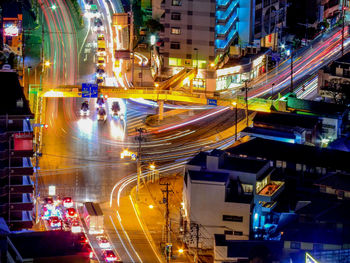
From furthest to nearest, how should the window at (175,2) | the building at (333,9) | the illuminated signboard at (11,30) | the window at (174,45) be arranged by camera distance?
the building at (333,9) < the window at (174,45) < the window at (175,2) < the illuminated signboard at (11,30)

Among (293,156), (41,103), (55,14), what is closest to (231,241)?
(293,156)

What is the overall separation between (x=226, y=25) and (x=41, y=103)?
1625 centimetres

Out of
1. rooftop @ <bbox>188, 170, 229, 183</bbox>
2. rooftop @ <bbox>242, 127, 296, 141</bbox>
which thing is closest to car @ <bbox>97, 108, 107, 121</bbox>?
rooftop @ <bbox>242, 127, 296, 141</bbox>

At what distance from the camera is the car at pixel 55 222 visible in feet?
134

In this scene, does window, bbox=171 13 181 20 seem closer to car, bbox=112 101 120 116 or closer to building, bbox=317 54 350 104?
car, bbox=112 101 120 116

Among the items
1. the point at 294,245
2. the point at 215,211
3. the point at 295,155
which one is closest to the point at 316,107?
the point at 295,155

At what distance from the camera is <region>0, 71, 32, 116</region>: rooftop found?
40.7m

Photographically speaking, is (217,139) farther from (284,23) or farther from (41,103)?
(284,23)

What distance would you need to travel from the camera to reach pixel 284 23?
7225 cm

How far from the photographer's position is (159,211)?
43062 mm

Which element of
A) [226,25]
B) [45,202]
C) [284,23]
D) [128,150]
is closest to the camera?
[45,202]

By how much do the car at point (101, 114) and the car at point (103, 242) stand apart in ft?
52.4

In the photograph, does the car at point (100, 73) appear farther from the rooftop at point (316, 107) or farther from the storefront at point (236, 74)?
the rooftop at point (316, 107)

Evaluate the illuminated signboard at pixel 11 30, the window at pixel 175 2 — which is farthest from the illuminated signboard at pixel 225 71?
the illuminated signboard at pixel 11 30
